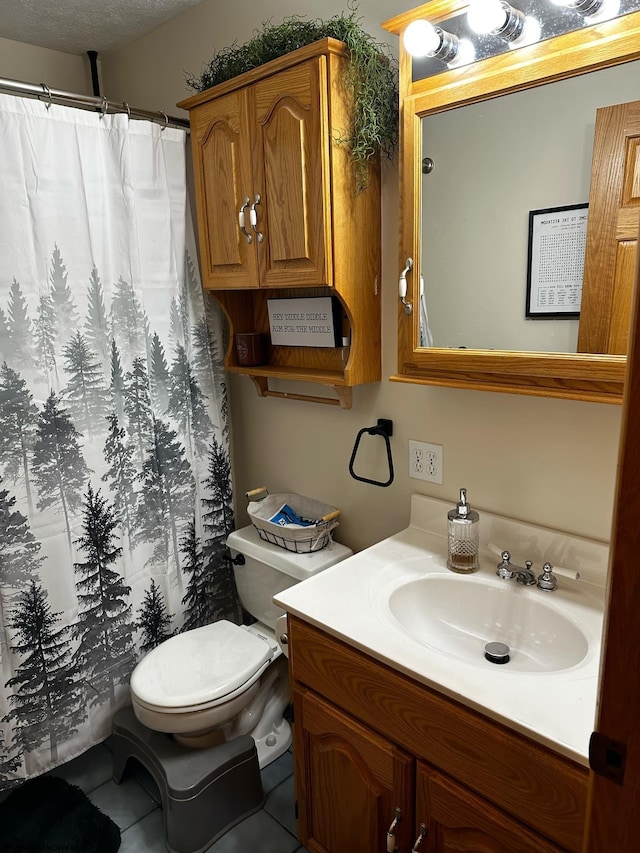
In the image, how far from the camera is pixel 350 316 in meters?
1.55

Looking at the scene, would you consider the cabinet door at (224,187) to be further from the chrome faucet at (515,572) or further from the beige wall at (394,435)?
the chrome faucet at (515,572)

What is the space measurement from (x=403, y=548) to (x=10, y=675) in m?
1.17

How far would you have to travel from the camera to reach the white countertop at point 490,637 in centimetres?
95

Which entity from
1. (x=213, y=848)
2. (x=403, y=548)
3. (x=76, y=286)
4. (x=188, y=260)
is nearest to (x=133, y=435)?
(x=76, y=286)

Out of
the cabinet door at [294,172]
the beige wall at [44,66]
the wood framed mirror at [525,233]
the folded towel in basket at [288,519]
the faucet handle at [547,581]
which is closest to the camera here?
the wood framed mirror at [525,233]

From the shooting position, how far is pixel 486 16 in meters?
1.11

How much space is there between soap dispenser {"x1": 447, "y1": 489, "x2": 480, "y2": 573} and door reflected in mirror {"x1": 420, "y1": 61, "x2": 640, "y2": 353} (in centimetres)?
40

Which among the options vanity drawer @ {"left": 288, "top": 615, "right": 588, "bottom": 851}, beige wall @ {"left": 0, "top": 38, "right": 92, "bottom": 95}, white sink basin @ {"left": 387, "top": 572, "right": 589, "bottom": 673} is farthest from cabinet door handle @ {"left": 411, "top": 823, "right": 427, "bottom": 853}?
beige wall @ {"left": 0, "top": 38, "right": 92, "bottom": 95}

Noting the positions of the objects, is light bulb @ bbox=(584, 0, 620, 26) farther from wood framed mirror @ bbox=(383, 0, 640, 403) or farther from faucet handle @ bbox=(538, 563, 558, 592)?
faucet handle @ bbox=(538, 563, 558, 592)

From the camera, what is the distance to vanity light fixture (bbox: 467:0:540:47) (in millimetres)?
1093

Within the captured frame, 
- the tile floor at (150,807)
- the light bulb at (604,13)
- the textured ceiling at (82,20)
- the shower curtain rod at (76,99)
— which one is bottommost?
the tile floor at (150,807)

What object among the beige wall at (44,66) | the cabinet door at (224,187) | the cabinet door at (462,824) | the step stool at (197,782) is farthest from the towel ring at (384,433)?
the beige wall at (44,66)

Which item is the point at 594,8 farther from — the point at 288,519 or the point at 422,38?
the point at 288,519

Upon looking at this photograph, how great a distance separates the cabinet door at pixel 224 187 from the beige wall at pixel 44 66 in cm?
97
